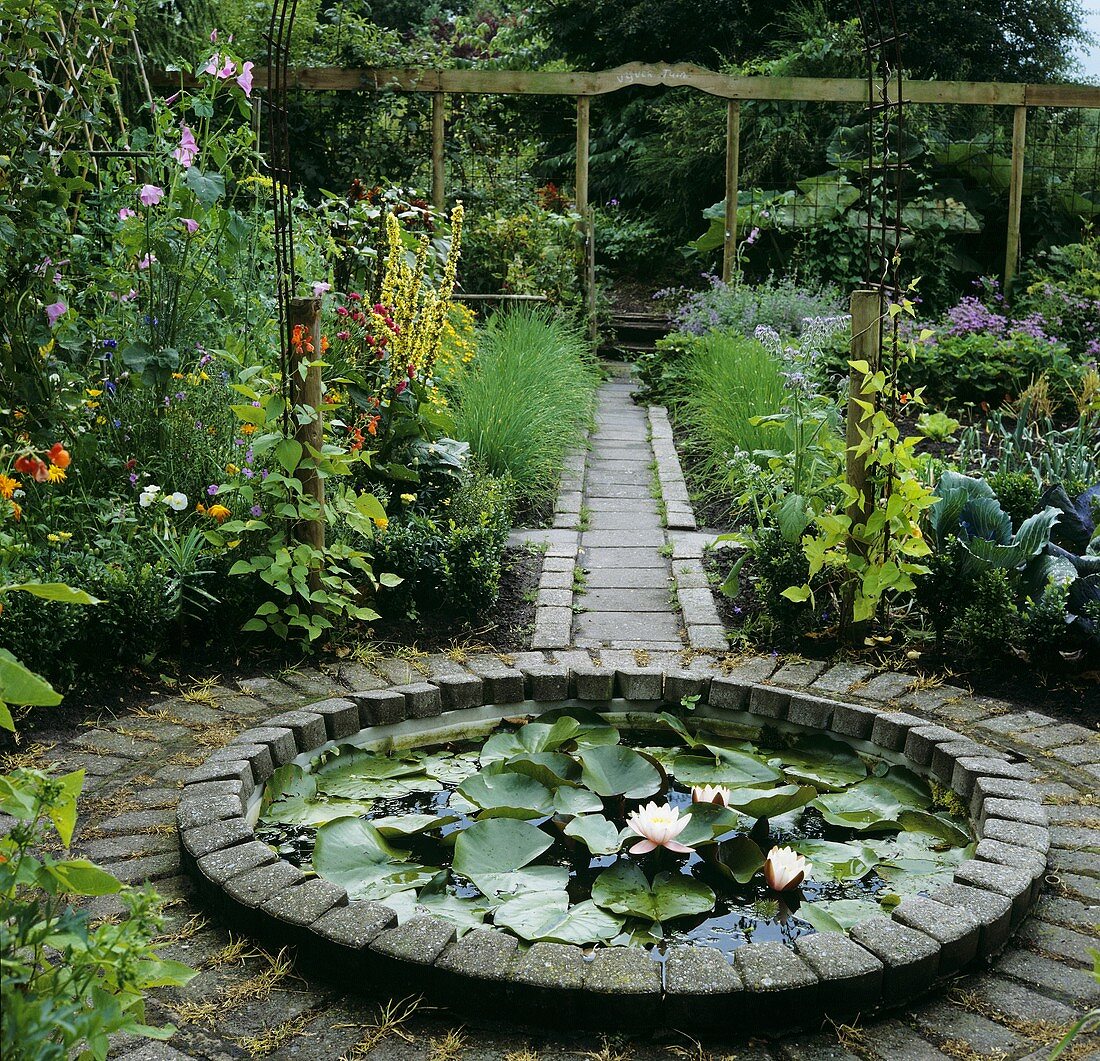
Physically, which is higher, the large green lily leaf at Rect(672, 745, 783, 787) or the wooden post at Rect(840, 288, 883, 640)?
the wooden post at Rect(840, 288, 883, 640)

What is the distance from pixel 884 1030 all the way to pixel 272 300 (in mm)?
3660

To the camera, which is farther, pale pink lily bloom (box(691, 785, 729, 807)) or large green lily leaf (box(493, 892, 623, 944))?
pale pink lily bloom (box(691, 785, 729, 807))

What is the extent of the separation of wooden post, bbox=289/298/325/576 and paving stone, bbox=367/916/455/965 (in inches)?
65.7

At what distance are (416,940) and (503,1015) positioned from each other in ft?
0.68

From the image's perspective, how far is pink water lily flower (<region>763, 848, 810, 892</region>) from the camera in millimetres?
2428

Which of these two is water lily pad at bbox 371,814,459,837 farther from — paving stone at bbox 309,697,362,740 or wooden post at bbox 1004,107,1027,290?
wooden post at bbox 1004,107,1027,290

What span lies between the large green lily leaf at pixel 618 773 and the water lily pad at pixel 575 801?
27mm

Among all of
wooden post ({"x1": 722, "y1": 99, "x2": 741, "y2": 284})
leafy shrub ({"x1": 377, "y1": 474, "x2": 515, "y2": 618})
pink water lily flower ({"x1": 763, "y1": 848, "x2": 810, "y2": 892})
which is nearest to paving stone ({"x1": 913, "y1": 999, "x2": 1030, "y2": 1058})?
pink water lily flower ({"x1": 763, "y1": 848, "x2": 810, "y2": 892})

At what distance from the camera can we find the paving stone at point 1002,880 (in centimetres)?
233

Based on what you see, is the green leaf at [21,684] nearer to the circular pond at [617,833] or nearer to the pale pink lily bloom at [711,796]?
the circular pond at [617,833]

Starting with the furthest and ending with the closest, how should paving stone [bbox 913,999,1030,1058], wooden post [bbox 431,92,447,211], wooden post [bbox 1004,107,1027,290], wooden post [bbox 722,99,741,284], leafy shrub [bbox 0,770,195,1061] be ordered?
wooden post [bbox 1004,107,1027,290] → wooden post [bbox 722,99,741,284] → wooden post [bbox 431,92,447,211] → paving stone [bbox 913,999,1030,1058] → leafy shrub [bbox 0,770,195,1061]

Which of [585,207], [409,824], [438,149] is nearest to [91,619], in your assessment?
[409,824]

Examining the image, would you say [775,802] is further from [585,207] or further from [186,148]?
[585,207]

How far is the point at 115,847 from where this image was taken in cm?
259
